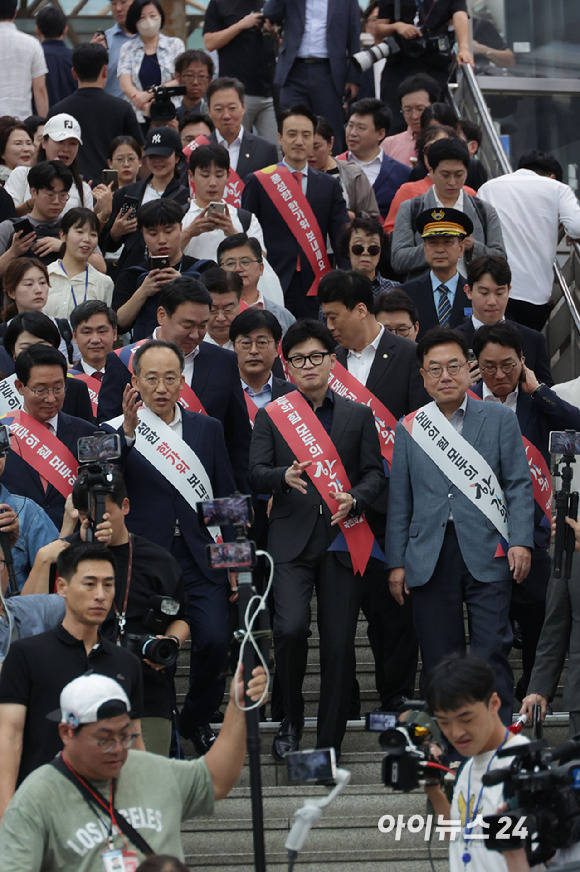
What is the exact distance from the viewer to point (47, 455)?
786 cm

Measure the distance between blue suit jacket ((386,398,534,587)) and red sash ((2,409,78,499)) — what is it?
1.53m

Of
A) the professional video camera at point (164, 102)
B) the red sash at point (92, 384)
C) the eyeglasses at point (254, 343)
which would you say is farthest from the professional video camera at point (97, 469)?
the professional video camera at point (164, 102)

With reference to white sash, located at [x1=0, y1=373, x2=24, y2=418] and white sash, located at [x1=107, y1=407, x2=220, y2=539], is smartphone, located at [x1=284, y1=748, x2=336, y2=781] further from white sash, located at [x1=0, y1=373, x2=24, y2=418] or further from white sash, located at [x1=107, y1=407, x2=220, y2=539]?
white sash, located at [x1=0, y1=373, x2=24, y2=418]

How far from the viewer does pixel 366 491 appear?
7871 mm

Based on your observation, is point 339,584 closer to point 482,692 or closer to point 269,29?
point 482,692

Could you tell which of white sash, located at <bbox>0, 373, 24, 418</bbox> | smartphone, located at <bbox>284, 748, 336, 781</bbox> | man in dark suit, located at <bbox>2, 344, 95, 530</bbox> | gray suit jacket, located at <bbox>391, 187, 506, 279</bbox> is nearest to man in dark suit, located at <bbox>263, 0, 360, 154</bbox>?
gray suit jacket, located at <bbox>391, 187, 506, 279</bbox>

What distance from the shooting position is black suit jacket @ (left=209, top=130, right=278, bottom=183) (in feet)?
39.7

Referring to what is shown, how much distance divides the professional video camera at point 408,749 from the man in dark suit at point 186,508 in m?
2.47

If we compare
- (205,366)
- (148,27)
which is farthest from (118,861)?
(148,27)

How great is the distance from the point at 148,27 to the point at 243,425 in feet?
20.9

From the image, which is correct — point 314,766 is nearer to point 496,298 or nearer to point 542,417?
point 542,417

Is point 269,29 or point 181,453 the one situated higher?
point 269,29

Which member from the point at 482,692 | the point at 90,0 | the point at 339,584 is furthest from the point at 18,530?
the point at 90,0

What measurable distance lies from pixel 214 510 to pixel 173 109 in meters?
7.99
